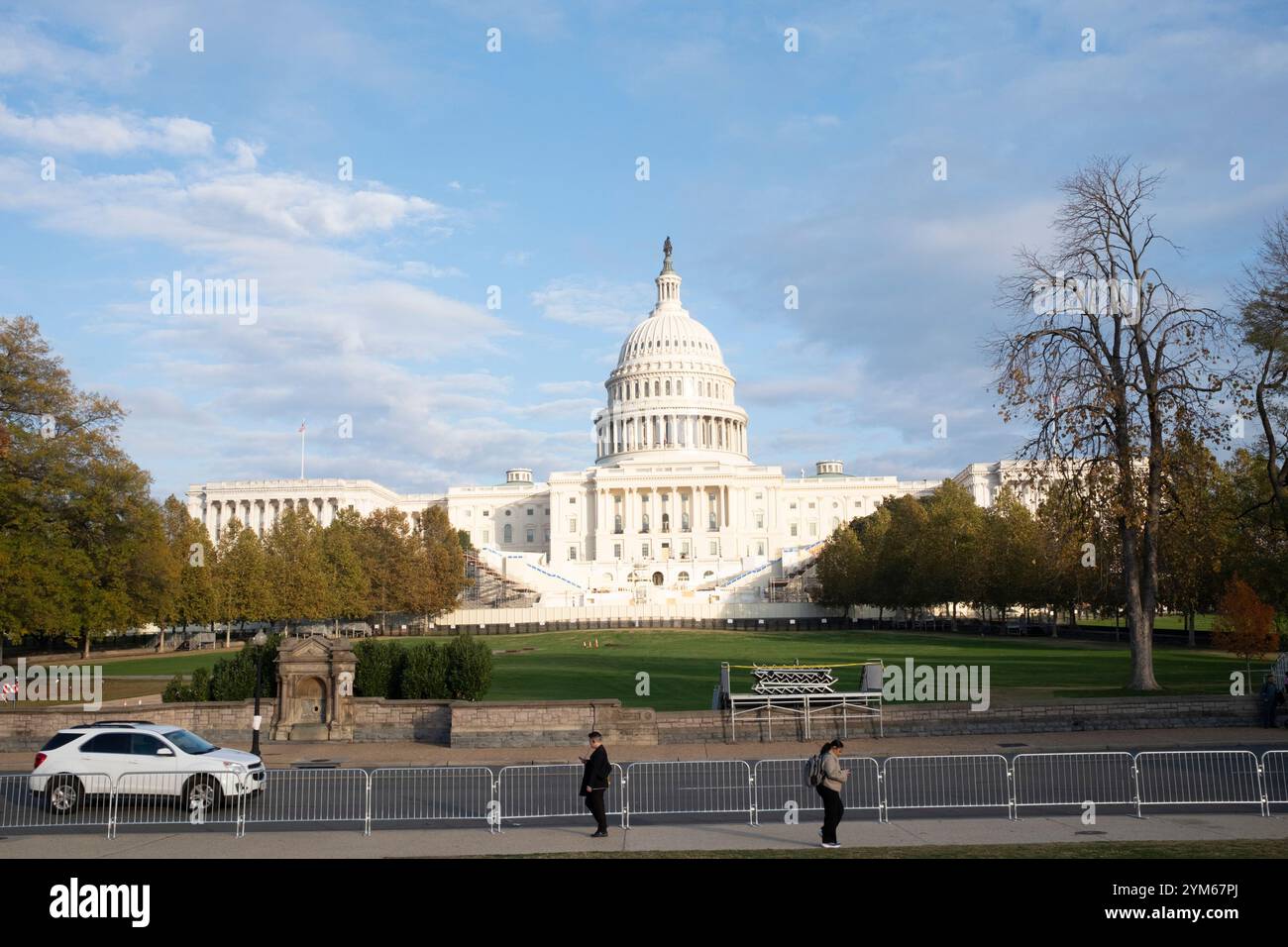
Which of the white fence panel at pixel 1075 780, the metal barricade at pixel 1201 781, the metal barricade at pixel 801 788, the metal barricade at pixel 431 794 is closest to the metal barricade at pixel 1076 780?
the white fence panel at pixel 1075 780

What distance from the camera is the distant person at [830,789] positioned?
Result: 14.1 metres

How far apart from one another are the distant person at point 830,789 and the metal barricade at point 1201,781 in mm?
5059

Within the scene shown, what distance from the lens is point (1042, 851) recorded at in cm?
1307

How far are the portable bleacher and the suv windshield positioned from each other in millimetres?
12130

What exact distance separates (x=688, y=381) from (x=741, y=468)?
21.8m

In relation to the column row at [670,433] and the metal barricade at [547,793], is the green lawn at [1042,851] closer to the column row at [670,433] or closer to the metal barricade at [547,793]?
the metal barricade at [547,793]

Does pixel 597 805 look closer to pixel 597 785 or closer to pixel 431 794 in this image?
pixel 597 785

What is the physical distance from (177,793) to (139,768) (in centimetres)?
120

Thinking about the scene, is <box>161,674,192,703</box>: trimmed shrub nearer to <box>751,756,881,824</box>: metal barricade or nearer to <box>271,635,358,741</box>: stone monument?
<box>271,635,358,741</box>: stone monument

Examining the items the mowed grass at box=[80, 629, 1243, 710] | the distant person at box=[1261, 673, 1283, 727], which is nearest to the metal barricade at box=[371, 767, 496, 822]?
the mowed grass at box=[80, 629, 1243, 710]

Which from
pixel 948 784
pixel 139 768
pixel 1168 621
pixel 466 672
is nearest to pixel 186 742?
pixel 139 768

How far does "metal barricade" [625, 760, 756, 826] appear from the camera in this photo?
17.2 m

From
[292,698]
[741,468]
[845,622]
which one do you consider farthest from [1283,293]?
[741,468]

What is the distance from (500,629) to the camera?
8975 centimetres
